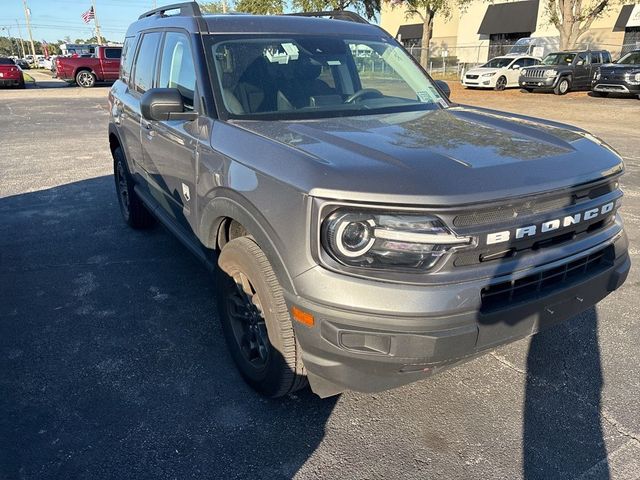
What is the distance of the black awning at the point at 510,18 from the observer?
3869 cm

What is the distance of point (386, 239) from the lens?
2.07m

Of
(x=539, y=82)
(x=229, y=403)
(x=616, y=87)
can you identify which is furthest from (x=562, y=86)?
(x=229, y=403)

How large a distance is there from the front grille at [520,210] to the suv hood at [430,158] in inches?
2.3

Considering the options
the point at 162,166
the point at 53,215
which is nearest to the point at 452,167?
the point at 162,166

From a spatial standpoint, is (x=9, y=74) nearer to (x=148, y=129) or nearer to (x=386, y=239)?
(x=148, y=129)

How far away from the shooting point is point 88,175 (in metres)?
8.16

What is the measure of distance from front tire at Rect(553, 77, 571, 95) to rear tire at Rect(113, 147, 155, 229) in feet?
67.7

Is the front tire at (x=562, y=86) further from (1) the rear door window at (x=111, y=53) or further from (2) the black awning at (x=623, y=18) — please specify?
(1) the rear door window at (x=111, y=53)

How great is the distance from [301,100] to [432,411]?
201 centimetres

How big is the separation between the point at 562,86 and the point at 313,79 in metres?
21.6

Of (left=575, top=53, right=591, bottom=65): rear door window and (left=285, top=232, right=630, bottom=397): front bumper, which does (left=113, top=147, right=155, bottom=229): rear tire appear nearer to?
(left=285, top=232, right=630, bottom=397): front bumper

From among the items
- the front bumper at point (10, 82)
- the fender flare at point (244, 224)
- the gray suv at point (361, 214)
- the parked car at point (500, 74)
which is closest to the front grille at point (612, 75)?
the parked car at point (500, 74)

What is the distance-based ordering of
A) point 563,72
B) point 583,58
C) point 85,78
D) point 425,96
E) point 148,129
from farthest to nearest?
point 85,78, point 583,58, point 563,72, point 148,129, point 425,96

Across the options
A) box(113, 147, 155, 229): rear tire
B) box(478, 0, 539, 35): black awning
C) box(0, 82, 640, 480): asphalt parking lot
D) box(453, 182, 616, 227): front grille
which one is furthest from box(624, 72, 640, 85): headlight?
box(478, 0, 539, 35): black awning
